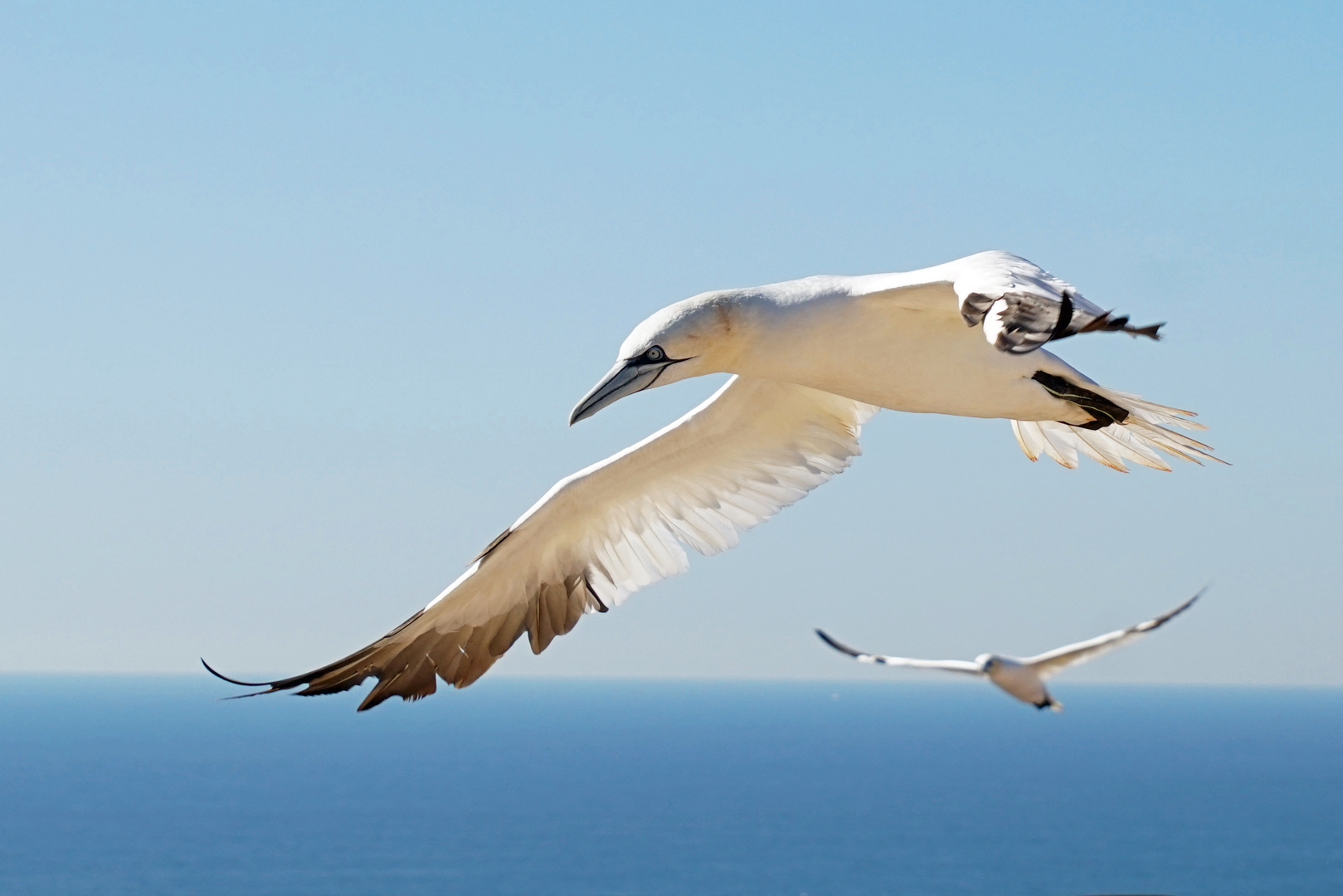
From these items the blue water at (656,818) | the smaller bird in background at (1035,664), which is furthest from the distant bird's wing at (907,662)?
the blue water at (656,818)

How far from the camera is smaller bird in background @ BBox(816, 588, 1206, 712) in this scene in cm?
439

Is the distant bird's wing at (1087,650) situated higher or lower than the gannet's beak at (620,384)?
lower

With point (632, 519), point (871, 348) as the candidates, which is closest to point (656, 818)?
point (632, 519)

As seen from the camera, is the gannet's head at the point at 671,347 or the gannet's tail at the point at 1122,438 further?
the gannet's tail at the point at 1122,438

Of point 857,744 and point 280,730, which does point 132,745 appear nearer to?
point 280,730

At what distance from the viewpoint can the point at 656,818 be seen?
105 metres

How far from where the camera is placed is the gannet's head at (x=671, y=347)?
5637 mm

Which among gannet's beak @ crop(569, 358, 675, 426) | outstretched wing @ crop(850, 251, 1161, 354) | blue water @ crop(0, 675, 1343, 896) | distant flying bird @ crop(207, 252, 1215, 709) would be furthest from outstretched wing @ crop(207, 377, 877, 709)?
blue water @ crop(0, 675, 1343, 896)

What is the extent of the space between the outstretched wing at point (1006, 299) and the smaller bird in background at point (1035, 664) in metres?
0.87

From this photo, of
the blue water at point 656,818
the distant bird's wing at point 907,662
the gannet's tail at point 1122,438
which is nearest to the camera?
the distant bird's wing at point 907,662

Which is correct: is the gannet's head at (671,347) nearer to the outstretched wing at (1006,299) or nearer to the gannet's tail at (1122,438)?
the outstretched wing at (1006,299)

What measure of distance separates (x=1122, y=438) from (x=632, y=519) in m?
2.34

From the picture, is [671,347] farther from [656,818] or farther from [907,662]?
[656,818]

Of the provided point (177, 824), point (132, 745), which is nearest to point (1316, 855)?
point (177, 824)
